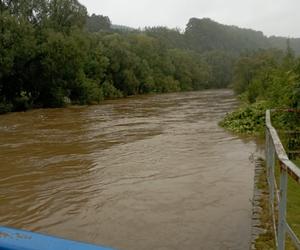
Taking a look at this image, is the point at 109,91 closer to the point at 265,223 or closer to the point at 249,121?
the point at 249,121

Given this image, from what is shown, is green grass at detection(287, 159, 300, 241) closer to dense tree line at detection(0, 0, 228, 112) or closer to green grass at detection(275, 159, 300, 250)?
green grass at detection(275, 159, 300, 250)

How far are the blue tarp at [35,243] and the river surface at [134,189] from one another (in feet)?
11.5

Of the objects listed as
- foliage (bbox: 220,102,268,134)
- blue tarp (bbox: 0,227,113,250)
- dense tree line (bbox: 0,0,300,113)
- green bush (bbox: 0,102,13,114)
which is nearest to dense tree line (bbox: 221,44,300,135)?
foliage (bbox: 220,102,268,134)

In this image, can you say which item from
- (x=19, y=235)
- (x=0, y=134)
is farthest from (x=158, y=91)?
(x=19, y=235)

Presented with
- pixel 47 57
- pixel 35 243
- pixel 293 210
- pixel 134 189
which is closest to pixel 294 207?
pixel 293 210

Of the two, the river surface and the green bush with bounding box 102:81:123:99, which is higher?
the green bush with bounding box 102:81:123:99

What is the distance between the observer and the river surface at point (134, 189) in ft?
18.3

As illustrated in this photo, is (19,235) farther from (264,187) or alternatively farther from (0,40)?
(0,40)

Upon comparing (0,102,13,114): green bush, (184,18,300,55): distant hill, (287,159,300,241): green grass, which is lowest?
(287,159,300,241): green grass

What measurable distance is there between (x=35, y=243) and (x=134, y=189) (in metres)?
6.16

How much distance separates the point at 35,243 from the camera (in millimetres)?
1651

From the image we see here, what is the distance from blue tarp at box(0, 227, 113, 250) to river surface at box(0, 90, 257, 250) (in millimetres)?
3511

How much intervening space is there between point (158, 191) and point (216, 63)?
294 feet

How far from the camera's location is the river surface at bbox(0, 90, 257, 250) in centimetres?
557
